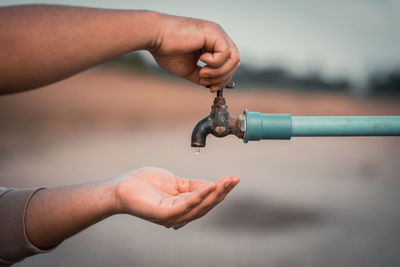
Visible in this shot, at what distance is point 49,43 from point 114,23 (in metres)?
0.15

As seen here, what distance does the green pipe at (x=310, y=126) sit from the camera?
854 millimetres

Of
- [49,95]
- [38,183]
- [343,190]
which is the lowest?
[38,183]

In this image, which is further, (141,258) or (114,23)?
(141,258)

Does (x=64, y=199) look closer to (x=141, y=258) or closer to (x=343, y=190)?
(x=141, y=258)

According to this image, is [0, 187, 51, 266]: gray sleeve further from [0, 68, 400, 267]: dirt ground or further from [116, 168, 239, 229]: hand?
[0, 68, 400, 267]: dirt ground

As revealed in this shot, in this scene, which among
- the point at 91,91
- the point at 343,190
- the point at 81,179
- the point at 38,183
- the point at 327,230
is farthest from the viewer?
the point at 91,91

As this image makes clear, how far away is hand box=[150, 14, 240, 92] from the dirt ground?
6.20ft

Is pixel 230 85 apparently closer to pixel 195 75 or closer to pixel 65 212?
pixel 195 75

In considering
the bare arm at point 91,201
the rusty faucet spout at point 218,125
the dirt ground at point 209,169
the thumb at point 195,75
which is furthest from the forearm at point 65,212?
the dirt ground at point 209,169

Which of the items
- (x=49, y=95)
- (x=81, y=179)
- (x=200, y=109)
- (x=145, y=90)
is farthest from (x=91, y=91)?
(x=200, y=109)

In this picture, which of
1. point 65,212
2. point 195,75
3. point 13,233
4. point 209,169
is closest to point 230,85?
point 195,75

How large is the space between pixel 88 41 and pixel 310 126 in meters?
0.60

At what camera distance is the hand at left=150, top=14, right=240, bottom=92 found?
783 mm

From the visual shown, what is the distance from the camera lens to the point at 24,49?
61 centimetres
